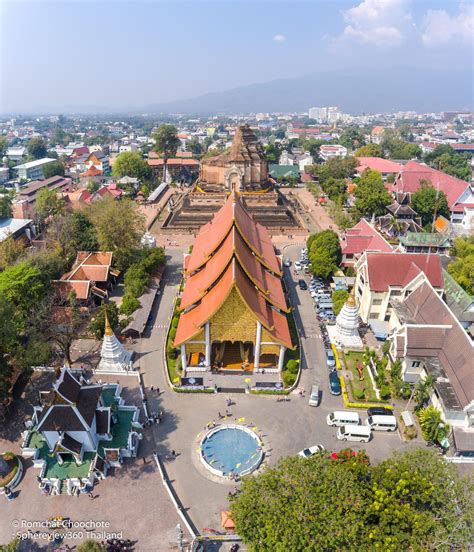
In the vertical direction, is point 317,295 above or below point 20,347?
below

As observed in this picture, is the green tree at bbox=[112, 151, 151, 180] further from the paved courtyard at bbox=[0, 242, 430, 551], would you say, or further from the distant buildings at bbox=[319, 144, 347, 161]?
the distant buildings at bbox=[319, 144, 347, 161]

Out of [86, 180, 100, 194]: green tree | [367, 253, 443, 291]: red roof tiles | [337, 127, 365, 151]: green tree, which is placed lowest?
[367, 253, 443, 291]: red roof tiles

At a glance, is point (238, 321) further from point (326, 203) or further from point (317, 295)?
point (326, 203)

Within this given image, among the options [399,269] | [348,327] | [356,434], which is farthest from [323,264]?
[356,434]

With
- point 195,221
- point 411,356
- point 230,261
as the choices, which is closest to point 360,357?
point 411,356

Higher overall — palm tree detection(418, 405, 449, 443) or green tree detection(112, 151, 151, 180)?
green tree detection(112, 151, 151, 180)

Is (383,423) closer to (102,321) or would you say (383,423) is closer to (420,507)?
(420,507)

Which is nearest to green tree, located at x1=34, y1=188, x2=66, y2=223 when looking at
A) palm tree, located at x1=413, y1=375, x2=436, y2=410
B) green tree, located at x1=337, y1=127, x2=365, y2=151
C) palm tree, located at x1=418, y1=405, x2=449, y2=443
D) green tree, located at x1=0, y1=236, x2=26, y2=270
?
green tree, located at x1=0, y1=236, x2=26, y2=270
